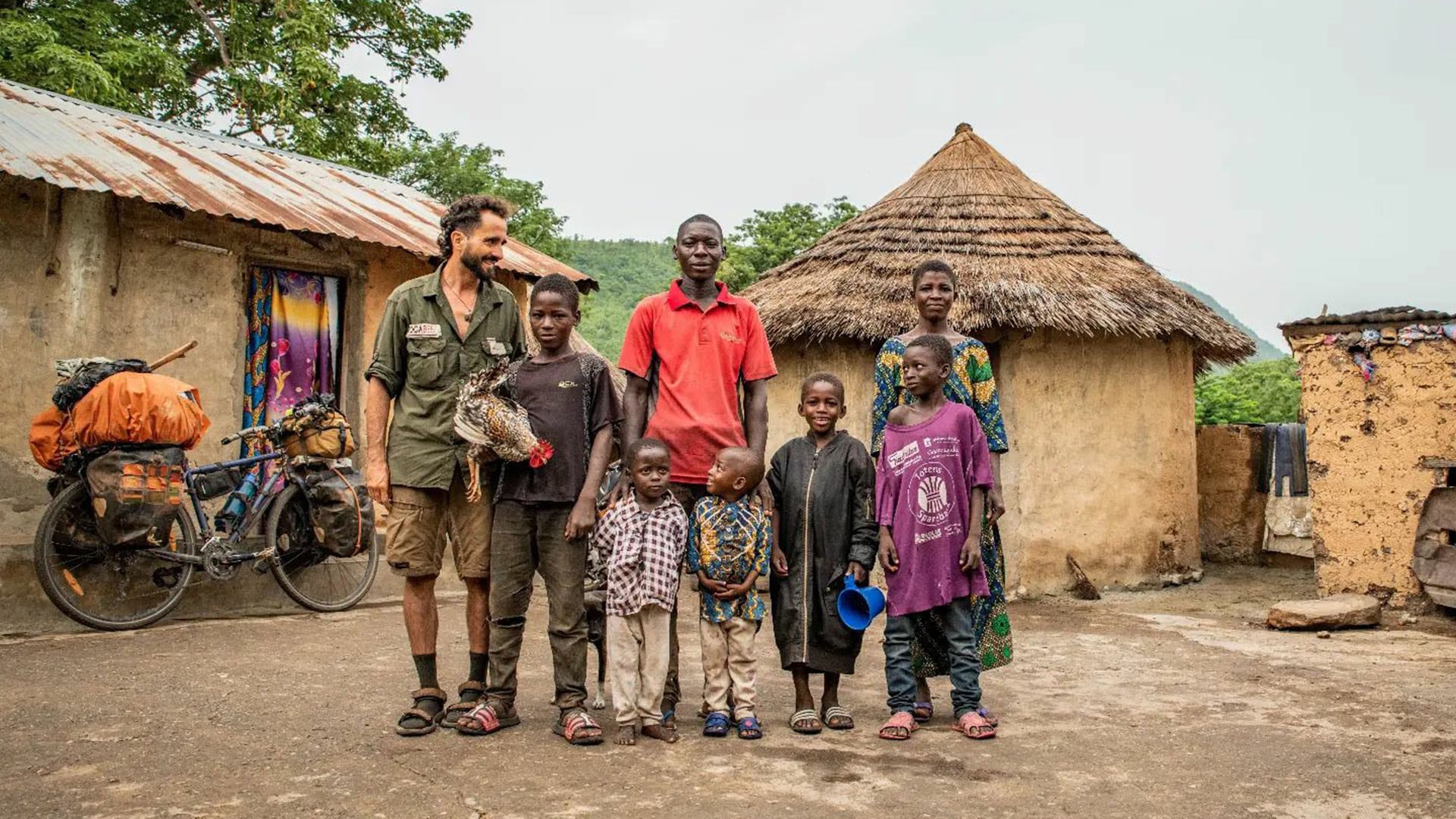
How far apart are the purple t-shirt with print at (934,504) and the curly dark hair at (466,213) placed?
1649mm

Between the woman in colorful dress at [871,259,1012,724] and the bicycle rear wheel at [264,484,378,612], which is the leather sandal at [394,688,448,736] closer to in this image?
the woman in colorful dress at [871,259,1012,724]

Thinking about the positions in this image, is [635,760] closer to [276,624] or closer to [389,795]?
[389,795]

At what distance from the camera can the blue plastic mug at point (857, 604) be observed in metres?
3.82

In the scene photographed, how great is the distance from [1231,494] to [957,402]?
279 inches

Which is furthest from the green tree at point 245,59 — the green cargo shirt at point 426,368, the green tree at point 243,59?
the green cargo shirt at point 426,368

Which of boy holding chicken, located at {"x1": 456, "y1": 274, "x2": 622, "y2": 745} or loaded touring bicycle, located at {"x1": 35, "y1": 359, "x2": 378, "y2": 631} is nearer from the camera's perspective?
boy holding chicken, located at {"x1": 456, "y1": 274, "x2": 622, "y2": 745}

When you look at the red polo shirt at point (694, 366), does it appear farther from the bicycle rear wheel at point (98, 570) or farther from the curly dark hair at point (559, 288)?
the bicycle rear wheel at point (98, 570)

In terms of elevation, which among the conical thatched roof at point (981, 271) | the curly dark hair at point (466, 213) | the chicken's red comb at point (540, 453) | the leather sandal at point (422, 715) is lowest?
the leather sandal at point (422, 715)

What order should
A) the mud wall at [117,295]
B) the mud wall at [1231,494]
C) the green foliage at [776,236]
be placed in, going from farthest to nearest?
the green foliage at [776,236] < the mud wall at [1231,494] < the mud wall at [117,295]

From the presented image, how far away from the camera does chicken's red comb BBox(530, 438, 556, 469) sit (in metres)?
3.72

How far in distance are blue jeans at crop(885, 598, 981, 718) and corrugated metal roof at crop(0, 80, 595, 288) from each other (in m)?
4.42

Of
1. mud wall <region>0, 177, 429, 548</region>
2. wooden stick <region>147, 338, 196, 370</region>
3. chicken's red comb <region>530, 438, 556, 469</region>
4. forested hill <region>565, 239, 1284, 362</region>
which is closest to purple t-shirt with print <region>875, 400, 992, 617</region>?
chicken's red comb <region>530, 438, 556, 469</region>

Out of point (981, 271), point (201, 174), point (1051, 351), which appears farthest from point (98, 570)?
point (1051, 351)

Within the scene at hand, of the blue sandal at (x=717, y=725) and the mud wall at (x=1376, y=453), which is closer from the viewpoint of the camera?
the blue sandal at (x=717, y=725)
